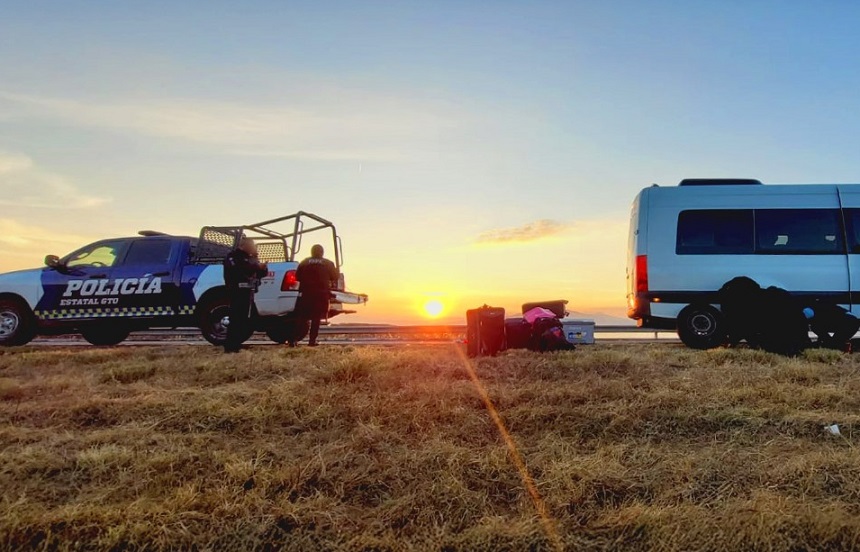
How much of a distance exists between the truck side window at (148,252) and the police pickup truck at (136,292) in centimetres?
2

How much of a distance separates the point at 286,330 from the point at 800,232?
9068 millimetres

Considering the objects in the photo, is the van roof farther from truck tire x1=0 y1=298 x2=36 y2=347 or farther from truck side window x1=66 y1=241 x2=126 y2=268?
truck tire x1=0 y1=298 x2=36 y2=347

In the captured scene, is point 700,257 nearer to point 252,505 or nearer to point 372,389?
point 372,389

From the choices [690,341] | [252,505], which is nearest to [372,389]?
[252,505]

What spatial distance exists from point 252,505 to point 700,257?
902 cm

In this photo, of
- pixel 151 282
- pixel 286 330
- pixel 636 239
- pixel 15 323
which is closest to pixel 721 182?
pixel 636 239

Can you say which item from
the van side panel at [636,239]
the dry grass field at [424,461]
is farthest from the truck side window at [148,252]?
the van side panel at [636,239]

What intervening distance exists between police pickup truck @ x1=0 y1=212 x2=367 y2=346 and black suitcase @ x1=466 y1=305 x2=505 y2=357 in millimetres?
3206

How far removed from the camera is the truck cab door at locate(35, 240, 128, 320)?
10.9 meters

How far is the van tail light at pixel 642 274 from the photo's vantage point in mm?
10406

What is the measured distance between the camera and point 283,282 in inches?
416

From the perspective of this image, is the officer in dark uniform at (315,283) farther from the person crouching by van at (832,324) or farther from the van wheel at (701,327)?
the person crouching by van at (832,324)

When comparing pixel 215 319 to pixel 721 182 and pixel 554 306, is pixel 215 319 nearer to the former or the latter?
pixel 554 306

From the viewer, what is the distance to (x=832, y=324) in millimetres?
9812
